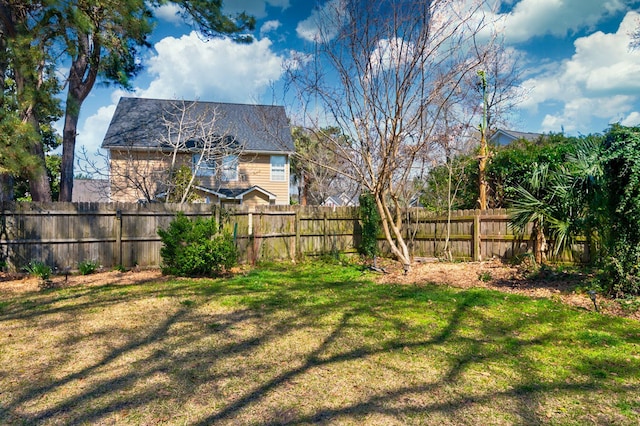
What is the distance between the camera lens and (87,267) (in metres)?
8.88

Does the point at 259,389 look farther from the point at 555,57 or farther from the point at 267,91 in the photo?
the point at 555,57

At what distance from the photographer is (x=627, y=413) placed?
2854mm

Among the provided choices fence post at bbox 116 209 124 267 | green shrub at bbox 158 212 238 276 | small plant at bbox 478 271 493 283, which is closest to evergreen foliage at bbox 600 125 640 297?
small plant at bbox 478 271 493 283

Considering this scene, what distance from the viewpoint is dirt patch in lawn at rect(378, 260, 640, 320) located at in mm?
5939

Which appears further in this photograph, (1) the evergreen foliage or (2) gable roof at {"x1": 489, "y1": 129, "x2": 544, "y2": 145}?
(2) gable roof at {"x1": 489, "y1": 129, "x2": 544, "y2": 145}

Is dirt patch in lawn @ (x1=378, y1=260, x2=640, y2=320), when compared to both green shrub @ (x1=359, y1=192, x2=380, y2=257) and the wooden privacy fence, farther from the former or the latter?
green shrub @ (x1=359, y1=192, x2=380, y2=257)

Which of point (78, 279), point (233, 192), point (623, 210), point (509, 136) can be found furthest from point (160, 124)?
point (509, 136)

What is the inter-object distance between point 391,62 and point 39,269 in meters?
7.98

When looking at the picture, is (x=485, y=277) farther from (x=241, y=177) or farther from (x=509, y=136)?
(x=509, y=136)

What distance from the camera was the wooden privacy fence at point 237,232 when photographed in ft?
28.3

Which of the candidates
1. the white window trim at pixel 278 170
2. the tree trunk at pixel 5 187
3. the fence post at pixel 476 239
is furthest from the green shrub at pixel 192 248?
the white window trim at pixel 278 170

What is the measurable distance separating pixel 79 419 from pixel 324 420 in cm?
159

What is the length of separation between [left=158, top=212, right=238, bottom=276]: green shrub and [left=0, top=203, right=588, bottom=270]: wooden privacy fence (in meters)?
1.54

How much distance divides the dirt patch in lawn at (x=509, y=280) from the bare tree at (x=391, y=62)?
63cm
